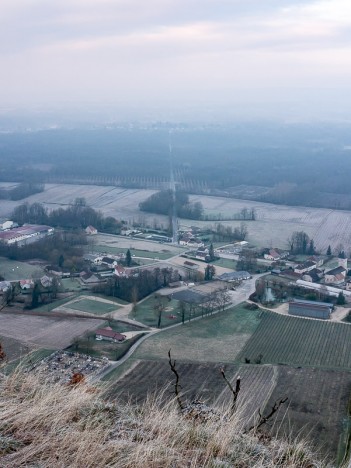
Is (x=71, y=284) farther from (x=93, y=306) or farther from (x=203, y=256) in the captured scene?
(x=203, y=256)

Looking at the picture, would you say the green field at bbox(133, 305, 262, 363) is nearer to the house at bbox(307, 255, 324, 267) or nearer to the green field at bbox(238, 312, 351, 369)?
the green field at bbox(238, 312, 351, 369)

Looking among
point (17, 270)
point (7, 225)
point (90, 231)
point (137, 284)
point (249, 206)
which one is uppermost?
point (249, 206)

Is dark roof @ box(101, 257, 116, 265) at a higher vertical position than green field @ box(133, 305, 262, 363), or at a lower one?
higher

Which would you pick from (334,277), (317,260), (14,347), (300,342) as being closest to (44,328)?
(14,347)

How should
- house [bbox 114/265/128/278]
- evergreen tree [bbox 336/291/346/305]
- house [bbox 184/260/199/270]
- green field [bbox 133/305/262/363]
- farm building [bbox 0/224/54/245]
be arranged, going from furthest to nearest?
farm building [bbox 0/224/54/245], house [bbox 184/260/199/270], house [bbox 114/265/128/278], evergreen tree [bbox 336/291/346/305], green field [bbox 133/305/262/363]

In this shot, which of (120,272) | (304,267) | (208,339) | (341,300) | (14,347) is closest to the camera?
(14,347)

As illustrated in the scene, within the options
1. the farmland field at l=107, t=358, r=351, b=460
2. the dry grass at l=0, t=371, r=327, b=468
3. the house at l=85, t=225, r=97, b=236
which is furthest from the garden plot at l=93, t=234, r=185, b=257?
the dry grass at l=0, t=371, r=327, b=468

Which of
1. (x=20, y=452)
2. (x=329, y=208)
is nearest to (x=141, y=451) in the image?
(x=20, y=452)

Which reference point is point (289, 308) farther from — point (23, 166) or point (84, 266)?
point (23, 166)

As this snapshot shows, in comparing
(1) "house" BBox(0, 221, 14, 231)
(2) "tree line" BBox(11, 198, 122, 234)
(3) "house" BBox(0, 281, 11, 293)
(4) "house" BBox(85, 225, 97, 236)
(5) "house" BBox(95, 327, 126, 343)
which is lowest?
(5) "house" BBox(95, 327, 126, 343)
